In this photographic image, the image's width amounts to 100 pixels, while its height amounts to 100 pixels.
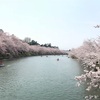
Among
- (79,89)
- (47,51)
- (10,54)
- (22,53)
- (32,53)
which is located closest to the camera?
(79,89)

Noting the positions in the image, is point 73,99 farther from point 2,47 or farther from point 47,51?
point 47,51

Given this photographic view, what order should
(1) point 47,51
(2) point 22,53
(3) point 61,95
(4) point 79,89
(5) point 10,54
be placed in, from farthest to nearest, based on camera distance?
1. (1) point 47,51
2. (2) point 22,53
3. (5) point 10,54
4. (4) point 79,89
5. (3) point 61,95

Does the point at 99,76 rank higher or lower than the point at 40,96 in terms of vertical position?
higher

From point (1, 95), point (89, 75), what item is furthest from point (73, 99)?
point (89, 75)

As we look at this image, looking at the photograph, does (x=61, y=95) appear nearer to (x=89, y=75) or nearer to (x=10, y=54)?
(x=89, y=75)

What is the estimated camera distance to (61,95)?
18.6 m

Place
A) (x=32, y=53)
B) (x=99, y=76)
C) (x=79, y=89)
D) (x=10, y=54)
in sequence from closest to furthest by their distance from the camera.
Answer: (x=99, y=76)
(x=79, y=89)
(x=10, y=54)
(x=32, y=53)

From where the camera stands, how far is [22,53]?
263 ft

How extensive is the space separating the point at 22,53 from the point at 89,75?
73.8m

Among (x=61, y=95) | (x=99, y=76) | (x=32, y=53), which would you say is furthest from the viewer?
(x=32, y=53)

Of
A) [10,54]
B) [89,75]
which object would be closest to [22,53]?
[10,54]

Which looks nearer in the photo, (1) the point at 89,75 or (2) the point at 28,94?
(1) the point at 89,75

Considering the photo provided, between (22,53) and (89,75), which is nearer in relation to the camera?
(89,75)

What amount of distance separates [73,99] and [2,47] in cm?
4470
